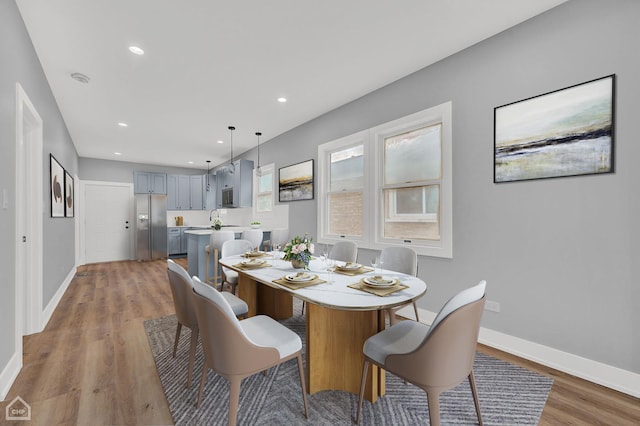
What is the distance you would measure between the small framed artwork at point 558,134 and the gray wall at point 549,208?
2.3 inches

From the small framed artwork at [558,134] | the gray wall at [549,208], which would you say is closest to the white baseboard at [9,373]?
the gray wall at [549,208]

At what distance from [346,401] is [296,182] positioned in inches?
143

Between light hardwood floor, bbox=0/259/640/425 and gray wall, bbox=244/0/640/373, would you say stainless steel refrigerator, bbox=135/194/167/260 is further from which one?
gray wall, bbox=244/0/640/373

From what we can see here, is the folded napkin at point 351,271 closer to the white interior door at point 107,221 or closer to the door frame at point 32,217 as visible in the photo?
the door frame at point 32,217

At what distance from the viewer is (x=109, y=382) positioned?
190 centimetres

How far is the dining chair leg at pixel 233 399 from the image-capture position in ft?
4.15

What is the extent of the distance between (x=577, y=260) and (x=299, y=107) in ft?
11.5

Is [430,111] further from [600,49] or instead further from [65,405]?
[65,405]

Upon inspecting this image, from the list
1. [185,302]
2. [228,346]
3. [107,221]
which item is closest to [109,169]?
[107,221]

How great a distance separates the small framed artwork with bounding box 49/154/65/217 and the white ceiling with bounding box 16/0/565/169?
90 centimetres

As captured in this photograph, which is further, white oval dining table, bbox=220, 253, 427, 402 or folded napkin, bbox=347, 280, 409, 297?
white oval dining table, bbox=220, 253, 427, 402

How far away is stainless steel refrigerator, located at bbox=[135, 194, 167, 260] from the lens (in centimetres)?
715

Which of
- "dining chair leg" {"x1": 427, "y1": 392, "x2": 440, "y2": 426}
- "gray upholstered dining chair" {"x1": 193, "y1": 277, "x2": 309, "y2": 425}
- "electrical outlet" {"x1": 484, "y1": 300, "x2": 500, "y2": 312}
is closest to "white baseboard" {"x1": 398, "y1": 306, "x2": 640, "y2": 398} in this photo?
"electrical outlet" {"x1": 484, "y1": 300, "x2": 500, "y2": 312}

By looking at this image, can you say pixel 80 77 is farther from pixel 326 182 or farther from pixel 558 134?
pixel 558 134
